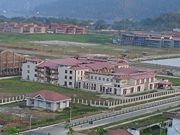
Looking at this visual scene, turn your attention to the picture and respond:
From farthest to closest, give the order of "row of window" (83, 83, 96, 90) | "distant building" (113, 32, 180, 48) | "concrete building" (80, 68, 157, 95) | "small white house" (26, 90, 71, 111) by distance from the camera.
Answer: "distant building" (113, 32, 180, 48), "row of window" (83, 83, 96, 90), "concrete building" (80, 68, 157, 95), "small white house" (26, 90, 71, 111)

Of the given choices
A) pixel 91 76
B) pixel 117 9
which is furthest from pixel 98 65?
pixel 117 9

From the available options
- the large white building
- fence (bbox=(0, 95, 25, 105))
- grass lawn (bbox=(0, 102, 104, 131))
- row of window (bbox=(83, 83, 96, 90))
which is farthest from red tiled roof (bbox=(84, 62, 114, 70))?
grass lawn (bbox=(0, 102, 104, 131))

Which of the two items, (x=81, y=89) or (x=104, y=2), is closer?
(x=81, y=89)

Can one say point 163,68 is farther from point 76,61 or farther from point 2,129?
point 2,129

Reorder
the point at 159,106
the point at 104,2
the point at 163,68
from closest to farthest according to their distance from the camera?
the point at 159,106, the point at 163,68, the point at 104,2

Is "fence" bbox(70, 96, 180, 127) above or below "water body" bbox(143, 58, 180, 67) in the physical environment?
below

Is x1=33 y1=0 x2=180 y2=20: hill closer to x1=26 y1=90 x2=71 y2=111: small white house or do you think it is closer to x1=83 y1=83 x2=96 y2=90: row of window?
x1=83 y1=83 x2=96 y2=90: row of window

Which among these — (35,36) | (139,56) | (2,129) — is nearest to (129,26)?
(35,36)
